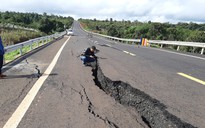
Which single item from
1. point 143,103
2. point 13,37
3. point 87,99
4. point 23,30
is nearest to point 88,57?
point 87,99

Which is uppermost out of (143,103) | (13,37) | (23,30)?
(143,103)

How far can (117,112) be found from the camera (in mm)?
4391

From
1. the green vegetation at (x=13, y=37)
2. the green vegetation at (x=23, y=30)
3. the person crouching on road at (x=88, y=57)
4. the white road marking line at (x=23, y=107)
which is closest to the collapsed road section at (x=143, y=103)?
the white road marking line at (x=23, y=107)

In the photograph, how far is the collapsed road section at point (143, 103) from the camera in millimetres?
4002

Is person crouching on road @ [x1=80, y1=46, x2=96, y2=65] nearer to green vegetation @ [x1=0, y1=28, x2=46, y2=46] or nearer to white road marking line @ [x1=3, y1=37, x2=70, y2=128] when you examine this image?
white road marking line @ [x1=3, y1=37, x2=70, y2=128]

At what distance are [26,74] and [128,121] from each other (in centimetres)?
A: 470

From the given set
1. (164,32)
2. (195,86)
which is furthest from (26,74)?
(164,32)

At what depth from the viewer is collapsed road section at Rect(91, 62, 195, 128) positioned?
400 centimetres

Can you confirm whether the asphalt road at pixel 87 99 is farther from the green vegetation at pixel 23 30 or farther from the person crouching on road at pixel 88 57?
the green vegetation at pixel 23 30

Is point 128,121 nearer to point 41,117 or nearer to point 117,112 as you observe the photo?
point 117,112

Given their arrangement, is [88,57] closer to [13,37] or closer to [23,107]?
[23,107]

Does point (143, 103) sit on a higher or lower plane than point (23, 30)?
higher

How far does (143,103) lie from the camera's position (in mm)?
5086

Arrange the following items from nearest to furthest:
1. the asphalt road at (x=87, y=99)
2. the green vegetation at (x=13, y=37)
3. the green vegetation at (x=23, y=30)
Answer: the asphalt road at (x=87, y=99) < the green vegetation at (x=23, y=30) < the green vegetation at (x=13, y=37)
